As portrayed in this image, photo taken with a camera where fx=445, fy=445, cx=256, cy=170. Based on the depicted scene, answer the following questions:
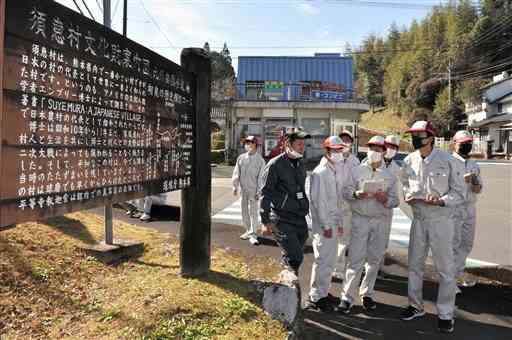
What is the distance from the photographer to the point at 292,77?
2886 centimetres

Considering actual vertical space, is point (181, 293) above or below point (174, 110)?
below

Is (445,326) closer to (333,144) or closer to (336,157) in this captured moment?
(336,157)

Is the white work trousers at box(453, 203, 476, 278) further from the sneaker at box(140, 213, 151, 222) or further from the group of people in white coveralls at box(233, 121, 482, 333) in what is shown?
the sneaker at box(140, 213, 151, 222)

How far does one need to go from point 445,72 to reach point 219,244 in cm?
5468

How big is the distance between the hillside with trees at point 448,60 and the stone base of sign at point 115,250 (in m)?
39.1

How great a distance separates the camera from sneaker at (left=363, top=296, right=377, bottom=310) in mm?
5055

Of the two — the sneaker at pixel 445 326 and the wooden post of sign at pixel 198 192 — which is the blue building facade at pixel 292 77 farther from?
the sneaker at pixel 445 326

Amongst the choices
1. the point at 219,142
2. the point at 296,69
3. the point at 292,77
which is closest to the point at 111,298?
the point at 292,77

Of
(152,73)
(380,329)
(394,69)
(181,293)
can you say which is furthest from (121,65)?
(394,69)

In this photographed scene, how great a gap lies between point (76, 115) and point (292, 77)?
→ 87.2ft

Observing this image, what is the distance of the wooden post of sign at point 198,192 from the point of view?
4.88 meters

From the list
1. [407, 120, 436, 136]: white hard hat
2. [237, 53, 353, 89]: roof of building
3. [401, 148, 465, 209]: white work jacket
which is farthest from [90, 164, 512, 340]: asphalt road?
[237, 53, 353, 89]: roof of building

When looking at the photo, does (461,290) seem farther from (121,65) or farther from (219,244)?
(121,65)

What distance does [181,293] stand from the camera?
4.23 metres
